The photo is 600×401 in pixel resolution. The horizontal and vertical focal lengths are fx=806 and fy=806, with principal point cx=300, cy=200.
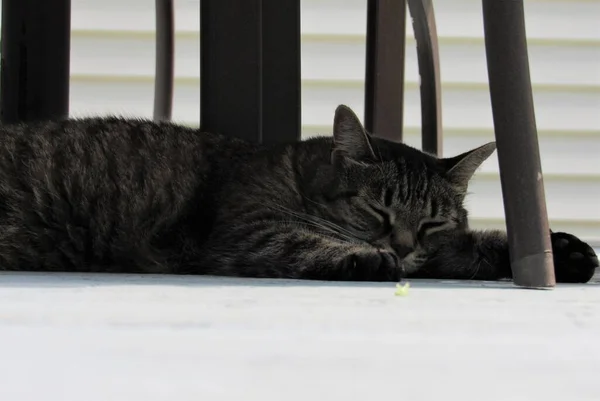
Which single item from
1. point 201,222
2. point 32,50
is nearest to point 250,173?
point 201,222

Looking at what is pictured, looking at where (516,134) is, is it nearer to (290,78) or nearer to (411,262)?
(411,262)

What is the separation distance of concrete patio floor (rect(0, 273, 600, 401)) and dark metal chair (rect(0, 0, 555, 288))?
13.6 inches

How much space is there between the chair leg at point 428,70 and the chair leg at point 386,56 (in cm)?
10

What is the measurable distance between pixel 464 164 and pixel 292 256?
0.60 meters

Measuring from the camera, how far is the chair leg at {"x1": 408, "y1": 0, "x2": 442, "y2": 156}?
2.43m

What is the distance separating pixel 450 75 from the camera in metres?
3.28

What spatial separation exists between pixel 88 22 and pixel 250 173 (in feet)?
5.04

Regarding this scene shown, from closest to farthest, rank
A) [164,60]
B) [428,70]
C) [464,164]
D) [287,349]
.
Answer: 1. [287,349]
2. [464,164]
3. [428,70]
4. [164,60]

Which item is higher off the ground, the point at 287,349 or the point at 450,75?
the point at 450,75

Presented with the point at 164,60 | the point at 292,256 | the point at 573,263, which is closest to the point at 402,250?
the point at 292,256

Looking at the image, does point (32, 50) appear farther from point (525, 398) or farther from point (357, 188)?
point (525, 398)

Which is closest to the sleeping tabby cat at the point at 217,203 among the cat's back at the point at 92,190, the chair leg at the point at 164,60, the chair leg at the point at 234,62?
the cat's back at the point at 92,190

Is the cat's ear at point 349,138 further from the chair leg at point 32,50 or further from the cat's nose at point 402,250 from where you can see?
the chair leg at point 32,50

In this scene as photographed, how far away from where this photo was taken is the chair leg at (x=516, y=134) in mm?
1298
